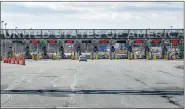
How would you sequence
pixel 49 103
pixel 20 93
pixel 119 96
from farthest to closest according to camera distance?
pixel 20 93 < pixel 119 96 < pixel 49 103

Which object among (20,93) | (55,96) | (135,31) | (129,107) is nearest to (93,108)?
(129,107)

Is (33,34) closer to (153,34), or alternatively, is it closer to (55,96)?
(153,34)

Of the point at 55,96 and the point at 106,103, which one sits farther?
the point at 55,96

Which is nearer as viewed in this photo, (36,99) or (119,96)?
(36,99)

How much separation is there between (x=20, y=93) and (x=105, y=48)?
118m

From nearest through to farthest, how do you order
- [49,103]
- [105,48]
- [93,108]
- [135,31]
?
[93,108]
[49,103]
[135,31]
[105,48]

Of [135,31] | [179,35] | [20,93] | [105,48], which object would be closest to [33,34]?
[135,31]

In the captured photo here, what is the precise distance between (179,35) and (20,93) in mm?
49975

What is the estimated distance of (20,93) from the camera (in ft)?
77.6

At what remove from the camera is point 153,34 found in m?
71.9

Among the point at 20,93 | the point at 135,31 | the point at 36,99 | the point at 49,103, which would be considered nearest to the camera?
the point at 49,103

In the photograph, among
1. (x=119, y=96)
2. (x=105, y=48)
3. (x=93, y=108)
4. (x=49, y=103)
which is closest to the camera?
(x=93, y=108)

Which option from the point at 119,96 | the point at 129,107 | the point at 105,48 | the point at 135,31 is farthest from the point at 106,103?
the point at 105,48

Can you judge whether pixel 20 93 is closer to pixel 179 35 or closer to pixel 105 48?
pixel 179 35
